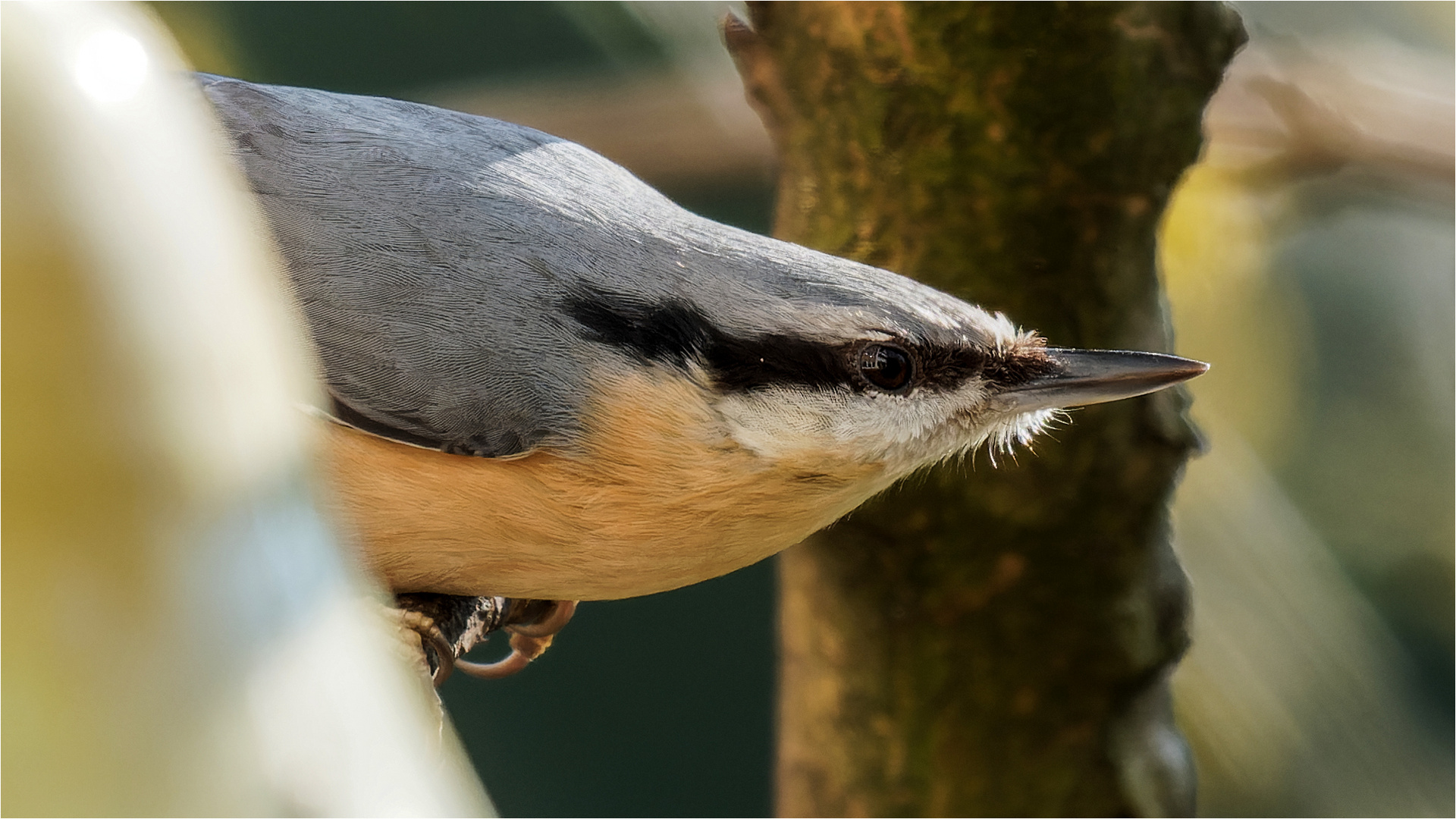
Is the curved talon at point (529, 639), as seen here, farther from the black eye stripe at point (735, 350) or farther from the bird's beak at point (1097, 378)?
the bird's beak at point (1097, 378)

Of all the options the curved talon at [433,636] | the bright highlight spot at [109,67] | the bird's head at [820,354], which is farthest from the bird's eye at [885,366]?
the bright highlight spot at [109,67]

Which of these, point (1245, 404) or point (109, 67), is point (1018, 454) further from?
point (109, 67)

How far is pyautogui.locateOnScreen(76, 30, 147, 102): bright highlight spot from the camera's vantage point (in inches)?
13.4

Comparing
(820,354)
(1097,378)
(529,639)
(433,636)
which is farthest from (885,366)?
(529,639)

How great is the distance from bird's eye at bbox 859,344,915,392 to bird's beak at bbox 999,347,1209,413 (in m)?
0.10

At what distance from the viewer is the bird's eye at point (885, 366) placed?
91cm

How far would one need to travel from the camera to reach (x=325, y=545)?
360 mm

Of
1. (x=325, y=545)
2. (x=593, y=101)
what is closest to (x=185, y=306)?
(x=325, y=545)

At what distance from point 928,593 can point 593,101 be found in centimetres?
91

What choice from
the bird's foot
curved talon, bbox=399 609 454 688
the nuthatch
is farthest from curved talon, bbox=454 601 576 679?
the nuthatch

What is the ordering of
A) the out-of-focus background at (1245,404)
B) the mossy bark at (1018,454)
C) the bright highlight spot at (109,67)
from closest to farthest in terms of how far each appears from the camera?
the bright highlight spot at (109,67) → the mossy bark at (1018,454) → the out-of-focus background at (1245,404)

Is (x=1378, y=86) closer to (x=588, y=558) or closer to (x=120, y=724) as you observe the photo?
(x=588, y=558)

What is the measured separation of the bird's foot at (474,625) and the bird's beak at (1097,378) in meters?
0.50

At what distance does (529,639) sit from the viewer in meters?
1.26
